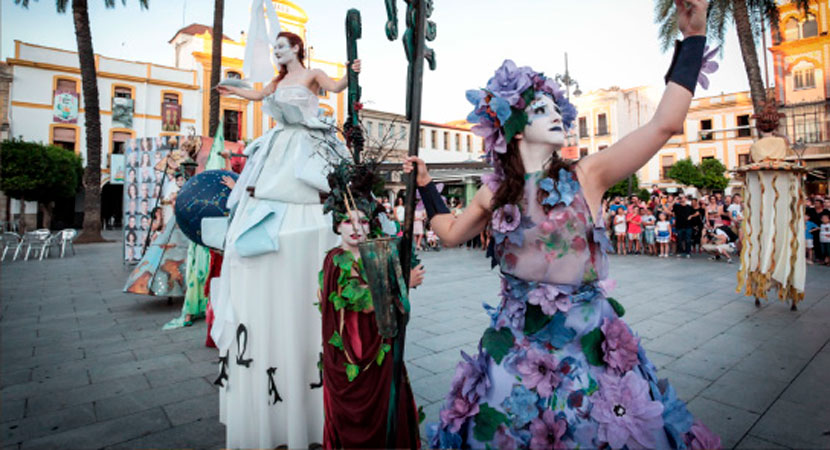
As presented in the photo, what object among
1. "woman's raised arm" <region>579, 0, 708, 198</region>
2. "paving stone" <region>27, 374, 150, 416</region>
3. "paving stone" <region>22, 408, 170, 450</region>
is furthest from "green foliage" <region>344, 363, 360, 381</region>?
"paving stone" <region>27, 374, 150, 416</region>

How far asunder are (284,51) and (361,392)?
2.30 m

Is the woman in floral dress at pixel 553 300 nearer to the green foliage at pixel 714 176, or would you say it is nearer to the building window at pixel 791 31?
the green foliage at pixel 714 176

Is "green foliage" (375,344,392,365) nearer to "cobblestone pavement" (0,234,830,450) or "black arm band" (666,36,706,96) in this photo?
"cobblestone pavement" (0,234,830,450)

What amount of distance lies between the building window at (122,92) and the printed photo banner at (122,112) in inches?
13.4

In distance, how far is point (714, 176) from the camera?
33281 mm

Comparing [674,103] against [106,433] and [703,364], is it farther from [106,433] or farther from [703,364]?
[106,433]

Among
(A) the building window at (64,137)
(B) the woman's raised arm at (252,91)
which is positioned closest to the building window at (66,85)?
(A) the building window at (64,137)

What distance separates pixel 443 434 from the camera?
1.61 m

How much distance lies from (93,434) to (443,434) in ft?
7.69

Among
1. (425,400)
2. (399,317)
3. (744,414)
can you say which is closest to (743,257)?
(744,414)

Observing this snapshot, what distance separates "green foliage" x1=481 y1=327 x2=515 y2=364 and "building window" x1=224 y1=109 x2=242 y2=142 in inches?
1239

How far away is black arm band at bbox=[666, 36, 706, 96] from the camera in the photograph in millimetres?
1444

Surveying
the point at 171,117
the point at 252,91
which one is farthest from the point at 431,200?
the point at 171,117

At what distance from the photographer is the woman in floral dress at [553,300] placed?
1.38m
